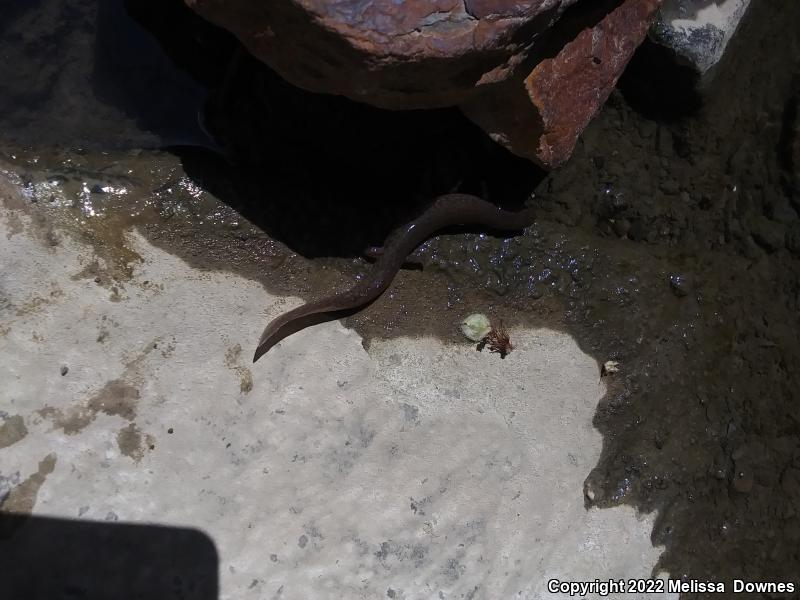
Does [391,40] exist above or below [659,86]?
above

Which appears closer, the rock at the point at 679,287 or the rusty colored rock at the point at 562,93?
the rusty colored rock at the point at 562,93

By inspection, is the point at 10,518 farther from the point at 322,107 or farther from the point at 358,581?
the point at 322,107

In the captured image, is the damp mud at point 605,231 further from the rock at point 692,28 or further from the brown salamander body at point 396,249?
the rock at point 692,28

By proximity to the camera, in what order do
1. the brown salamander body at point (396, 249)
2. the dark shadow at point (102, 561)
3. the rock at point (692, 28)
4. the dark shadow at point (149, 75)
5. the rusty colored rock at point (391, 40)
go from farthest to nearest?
the rock at point (692, 28) < the dark shadow at point (149, 75) < the brown salamander body at point (396, 249) < the dark shadow at point (102, 561) < the rusty colored rock at point (391, 40)

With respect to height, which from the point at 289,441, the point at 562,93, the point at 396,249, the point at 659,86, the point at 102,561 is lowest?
the point at 102,561

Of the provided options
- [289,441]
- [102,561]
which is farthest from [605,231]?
[102,561]

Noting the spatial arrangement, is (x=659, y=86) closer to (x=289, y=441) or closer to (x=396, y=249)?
(x=396, y=249)

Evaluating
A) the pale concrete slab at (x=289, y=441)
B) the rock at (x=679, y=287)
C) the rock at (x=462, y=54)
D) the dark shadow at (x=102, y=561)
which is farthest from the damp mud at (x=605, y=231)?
the dark shadow at (x=102, y=561)
